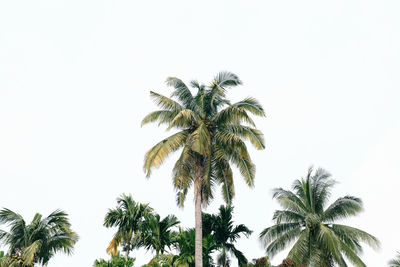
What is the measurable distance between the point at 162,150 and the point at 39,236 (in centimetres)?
1044

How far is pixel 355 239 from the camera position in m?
24.0

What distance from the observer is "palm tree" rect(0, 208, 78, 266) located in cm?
2364

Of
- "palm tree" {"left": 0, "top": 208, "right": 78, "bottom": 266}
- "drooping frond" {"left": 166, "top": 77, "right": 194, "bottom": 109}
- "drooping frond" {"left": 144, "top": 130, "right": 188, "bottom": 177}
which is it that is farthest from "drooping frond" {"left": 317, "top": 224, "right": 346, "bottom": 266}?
"palm tree" {"left": 0, "top": 208, "right": 78, "bottom": 266}

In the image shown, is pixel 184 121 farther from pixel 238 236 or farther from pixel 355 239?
pixel 355 239

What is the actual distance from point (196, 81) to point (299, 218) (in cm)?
1147

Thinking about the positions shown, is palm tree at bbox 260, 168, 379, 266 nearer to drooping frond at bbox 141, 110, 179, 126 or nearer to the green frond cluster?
the green frond cluster

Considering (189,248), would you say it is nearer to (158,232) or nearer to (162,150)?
(158,232)

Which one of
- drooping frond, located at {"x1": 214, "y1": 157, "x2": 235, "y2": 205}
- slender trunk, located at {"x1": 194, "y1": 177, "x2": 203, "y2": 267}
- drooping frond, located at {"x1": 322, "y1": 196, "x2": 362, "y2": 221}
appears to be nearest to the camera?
slender trunk, located at {"x1": 194, "y1": 177, "x2": 203, "y2": 267}

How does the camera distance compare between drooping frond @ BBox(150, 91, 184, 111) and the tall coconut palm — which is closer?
drooping frond @ BBox(150, 91, 184, 111)

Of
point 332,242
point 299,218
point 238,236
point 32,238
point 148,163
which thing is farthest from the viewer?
point 238,236

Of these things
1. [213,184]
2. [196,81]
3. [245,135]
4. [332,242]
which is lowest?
[332,242]

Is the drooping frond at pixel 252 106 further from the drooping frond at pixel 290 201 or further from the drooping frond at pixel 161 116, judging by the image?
the drooping frond at pixel 290 201

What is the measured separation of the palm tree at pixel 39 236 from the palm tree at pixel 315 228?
1279cm

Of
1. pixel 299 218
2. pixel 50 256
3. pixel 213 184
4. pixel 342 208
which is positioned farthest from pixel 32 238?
pixel 342 208
